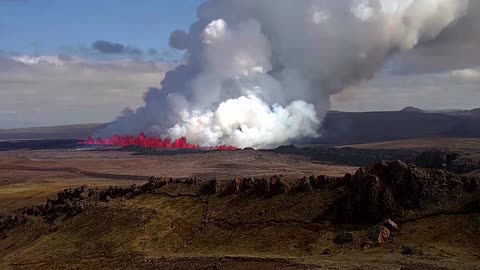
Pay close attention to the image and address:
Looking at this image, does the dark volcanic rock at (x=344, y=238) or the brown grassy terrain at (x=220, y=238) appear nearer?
the brown grassy terrain at (x=220, y=238)

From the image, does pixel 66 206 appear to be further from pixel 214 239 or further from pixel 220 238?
pixel 220 238

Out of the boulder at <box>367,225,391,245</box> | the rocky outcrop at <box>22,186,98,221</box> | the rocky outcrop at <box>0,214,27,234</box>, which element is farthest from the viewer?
the rocky outcrop at <box>0,214,27,234</box>

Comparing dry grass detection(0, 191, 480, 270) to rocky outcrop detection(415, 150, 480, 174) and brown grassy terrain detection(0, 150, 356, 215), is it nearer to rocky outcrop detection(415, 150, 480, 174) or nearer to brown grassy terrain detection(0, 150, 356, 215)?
brown grassy terrain detection(0, 150, 356, 215)

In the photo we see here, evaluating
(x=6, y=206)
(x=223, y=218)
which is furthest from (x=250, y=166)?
(x=223, y=218)

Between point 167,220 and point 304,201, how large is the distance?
12.6 meters

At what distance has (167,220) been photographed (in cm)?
5256

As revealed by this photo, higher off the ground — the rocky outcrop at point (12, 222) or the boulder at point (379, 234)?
the boulder at point (379, 234)

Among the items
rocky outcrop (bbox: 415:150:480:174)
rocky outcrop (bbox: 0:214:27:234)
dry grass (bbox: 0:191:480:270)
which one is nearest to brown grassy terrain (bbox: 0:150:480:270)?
dry grass (bbox: 0:191:480:270)

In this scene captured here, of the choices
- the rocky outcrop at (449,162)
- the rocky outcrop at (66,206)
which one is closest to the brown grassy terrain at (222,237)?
the rocky outcrop at (66,206)

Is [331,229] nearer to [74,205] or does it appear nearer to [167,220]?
[167,220]

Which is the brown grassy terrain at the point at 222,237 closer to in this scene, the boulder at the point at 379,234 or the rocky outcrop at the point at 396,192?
the boulder at the point at 379,234

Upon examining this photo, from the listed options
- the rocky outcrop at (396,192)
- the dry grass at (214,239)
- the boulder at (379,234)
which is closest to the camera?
the dry grass at (214,239)

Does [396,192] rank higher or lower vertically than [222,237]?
higher


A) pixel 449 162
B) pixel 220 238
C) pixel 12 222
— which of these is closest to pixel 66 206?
pixel 12 222
